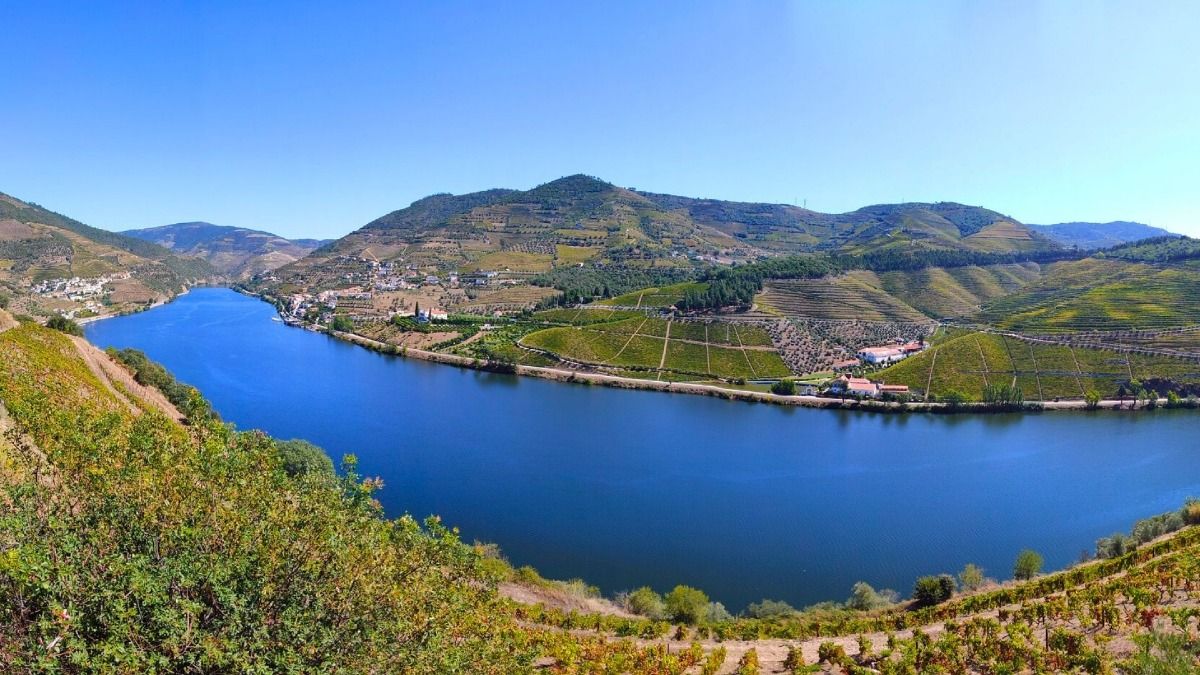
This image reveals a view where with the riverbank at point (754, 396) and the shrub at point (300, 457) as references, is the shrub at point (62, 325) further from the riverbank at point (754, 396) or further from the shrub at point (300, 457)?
the riverbank at point (754, 396)

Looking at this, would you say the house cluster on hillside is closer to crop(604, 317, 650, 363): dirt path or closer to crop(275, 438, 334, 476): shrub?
crop(604, 317, 650, 363): dirt path

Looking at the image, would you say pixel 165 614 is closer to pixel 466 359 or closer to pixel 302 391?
pixel 302 391

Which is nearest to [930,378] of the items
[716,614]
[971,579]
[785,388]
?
[785,388]

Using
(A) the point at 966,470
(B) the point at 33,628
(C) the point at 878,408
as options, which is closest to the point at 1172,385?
(C) the point at 878,408

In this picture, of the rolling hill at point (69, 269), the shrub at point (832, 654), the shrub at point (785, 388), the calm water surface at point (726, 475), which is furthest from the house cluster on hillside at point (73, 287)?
the shrub at point (832, 654)

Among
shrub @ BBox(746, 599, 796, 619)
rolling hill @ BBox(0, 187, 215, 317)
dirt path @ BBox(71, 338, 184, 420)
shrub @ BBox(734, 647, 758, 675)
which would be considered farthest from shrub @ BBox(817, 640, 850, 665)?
rolling hill @ BBox(0, 187, 215, 317)

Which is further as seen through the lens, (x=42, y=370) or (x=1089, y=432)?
(x=1089, y=432)
